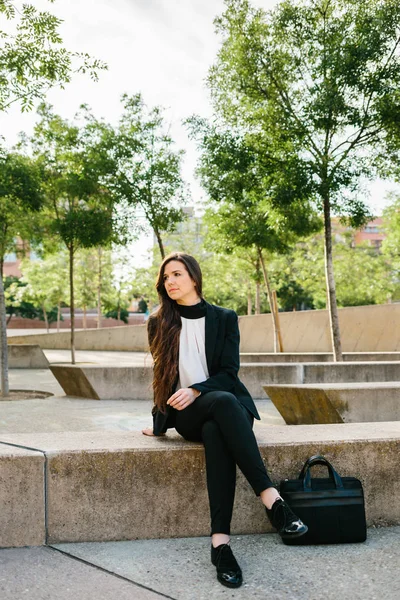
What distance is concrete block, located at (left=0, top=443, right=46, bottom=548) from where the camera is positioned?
3520mm

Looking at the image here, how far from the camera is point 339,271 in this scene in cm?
3778

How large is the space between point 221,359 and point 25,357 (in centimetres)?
1812

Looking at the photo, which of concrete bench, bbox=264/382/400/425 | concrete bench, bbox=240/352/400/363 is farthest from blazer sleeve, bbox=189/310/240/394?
concrete bench, bbox=240/352/400/363

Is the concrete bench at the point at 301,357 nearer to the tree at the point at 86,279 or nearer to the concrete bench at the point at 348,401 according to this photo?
the concrete bench at the point at 348,401

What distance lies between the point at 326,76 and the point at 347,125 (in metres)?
1.23

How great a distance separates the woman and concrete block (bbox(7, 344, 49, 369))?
17799 mm

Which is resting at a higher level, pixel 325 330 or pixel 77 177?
pixel 77 177

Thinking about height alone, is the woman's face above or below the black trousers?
above

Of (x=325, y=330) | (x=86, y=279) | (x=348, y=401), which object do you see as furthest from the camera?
(x=86, y=279)

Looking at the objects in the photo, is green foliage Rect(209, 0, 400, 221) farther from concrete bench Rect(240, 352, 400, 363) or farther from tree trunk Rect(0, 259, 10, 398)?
tree trunk Rect(0, 259, 10, 398)

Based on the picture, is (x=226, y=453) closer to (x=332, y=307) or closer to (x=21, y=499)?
(x=21, y=499)

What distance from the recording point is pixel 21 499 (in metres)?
3.56

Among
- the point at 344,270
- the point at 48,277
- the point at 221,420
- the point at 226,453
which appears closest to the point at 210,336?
the point at 221,420

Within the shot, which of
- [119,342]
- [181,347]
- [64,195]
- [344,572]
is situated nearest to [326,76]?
[64,195]
